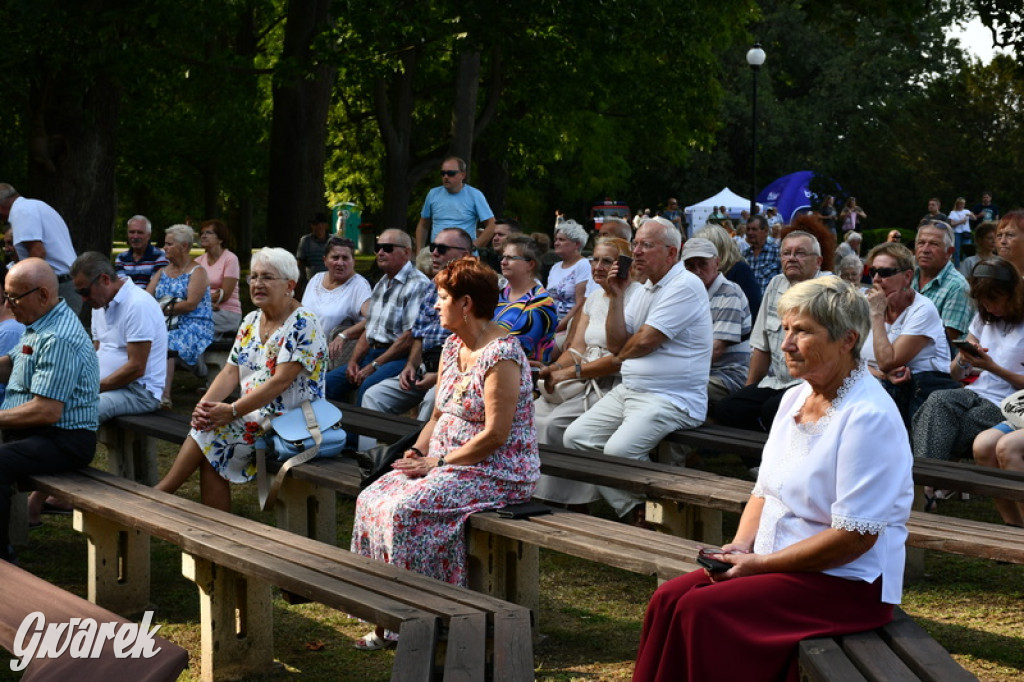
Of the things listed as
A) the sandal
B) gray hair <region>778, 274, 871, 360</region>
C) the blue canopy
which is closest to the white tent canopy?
the blue canopy

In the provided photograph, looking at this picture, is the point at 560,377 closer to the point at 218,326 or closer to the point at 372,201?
the point at 218,326

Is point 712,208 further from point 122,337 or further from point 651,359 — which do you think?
point 651,359

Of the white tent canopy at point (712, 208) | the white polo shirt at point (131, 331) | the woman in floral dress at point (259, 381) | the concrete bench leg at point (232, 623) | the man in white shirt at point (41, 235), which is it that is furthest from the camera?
the white tent canopy at point (712, 208)

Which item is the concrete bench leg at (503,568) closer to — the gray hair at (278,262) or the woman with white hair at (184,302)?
the gray hair at (278,262)

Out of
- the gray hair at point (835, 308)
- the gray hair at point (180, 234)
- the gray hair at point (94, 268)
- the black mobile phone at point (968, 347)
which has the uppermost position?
the gray hair at point (180, 234)

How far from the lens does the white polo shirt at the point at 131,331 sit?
7.78 meters

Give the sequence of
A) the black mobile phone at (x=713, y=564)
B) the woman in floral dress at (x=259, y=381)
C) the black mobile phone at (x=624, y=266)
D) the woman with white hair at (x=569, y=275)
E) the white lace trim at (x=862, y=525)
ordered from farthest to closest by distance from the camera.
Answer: the woman with white hair at (x=569, y=275), the black mobile phone at (x=624, y=266), the woman in floral dress at (x=259, y=381), the black mobile phone at (x=713, y=564), the white lace trim at (x=862, y=525)

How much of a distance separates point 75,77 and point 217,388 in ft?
29.7

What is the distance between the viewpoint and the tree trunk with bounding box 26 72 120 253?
14.7m

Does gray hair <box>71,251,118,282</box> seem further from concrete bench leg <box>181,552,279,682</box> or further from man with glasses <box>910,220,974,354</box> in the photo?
man with glasses <box>910,220,974,354</box>

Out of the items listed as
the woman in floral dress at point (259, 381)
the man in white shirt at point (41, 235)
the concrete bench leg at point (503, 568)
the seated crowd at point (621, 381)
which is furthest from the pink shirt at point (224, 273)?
the concrete bench leg at point (503, 568)

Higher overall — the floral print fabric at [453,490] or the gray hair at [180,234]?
the gray hair at [180,234]

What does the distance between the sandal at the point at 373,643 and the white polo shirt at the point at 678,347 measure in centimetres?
239

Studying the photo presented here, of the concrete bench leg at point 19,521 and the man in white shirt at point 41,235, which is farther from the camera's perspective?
the man in white shirt at point 41,235
